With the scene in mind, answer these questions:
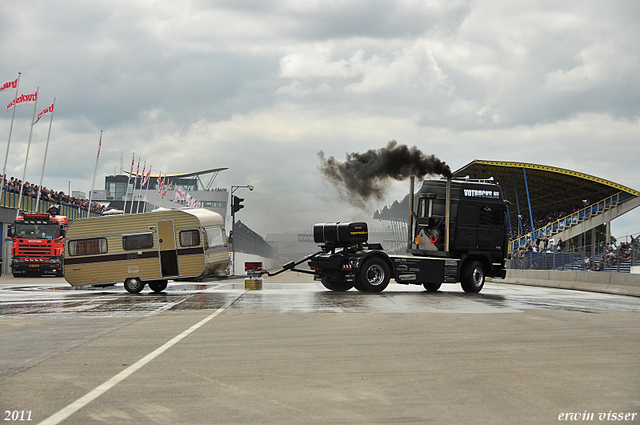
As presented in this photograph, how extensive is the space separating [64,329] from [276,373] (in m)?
5.66

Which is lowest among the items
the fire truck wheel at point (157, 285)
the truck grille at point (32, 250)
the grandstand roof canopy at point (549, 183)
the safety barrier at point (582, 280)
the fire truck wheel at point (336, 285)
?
the fire truck wheel at point (157, 285)

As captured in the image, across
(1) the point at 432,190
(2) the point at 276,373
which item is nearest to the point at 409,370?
(2) the point at 276,373

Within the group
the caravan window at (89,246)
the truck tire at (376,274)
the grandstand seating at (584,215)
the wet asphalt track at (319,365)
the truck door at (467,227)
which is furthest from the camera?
the grandstand seating at (584,215)

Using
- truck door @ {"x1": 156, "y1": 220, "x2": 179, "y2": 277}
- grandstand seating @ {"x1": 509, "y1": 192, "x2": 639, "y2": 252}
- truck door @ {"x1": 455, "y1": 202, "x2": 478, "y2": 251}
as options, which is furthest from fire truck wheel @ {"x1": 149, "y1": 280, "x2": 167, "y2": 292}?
grandstand seating @ {"x1": 509, "y1": 192, "x2": 639, "y2": 252}

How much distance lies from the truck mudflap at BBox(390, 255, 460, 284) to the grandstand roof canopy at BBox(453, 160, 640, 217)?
3573 cm

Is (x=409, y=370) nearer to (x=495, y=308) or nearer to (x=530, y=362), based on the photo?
(x=530, y=362)

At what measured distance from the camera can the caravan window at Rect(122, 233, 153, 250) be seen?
21.1m

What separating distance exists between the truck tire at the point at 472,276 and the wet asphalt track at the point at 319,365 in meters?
6.71

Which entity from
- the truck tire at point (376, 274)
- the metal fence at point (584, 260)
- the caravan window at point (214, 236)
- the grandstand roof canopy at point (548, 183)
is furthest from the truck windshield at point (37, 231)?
the grandstand roof canopy at point (548, 183)

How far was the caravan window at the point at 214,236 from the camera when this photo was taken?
21.6 m

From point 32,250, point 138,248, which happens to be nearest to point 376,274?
point 138,248

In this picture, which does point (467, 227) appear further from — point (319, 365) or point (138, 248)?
point (319, 365)

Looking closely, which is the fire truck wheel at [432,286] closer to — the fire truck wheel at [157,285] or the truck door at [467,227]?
the truck door at [467,227]

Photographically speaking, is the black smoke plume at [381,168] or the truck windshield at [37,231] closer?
the black smoke plume at [381,168]
